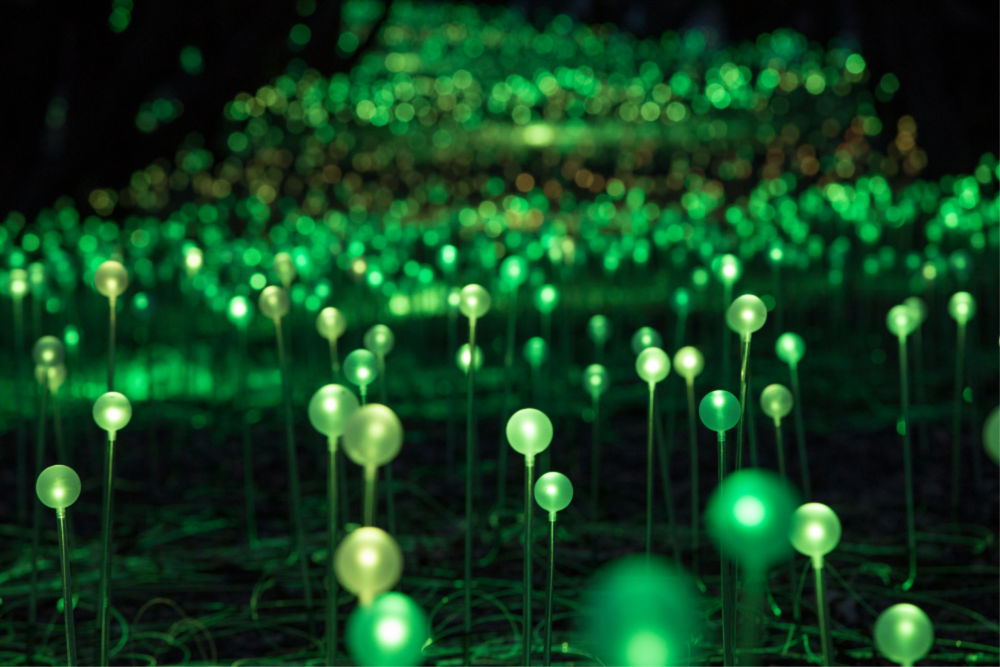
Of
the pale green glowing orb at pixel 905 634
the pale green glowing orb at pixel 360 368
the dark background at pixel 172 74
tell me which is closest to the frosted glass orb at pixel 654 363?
the pale green glowing orb at pixel 360 368

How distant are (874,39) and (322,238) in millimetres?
4371

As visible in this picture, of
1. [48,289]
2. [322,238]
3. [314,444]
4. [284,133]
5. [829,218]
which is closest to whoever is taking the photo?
[314,444]

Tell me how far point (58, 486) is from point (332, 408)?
462mm

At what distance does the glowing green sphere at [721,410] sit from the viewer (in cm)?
145

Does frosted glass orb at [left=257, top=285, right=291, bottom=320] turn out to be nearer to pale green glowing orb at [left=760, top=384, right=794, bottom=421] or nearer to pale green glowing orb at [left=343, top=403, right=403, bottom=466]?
pale green glowing orb at [left=760, top=384, right=794, bottom=421]

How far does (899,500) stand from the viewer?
110 inches

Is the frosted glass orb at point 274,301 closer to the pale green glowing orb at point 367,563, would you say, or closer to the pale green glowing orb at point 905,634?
the pale green glowing orb at point 367,563

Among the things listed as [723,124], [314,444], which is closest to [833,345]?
[314,444]

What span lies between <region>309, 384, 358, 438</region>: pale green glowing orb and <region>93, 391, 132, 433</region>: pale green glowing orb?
0.42 m

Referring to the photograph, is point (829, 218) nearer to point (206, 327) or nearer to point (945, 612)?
point (206, 327)

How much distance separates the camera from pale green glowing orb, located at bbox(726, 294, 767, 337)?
1553mm

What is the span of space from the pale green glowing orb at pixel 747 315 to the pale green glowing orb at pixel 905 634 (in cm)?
60

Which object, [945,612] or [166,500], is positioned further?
[166,500]

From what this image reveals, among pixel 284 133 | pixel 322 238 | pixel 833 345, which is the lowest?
pixel 833 345
